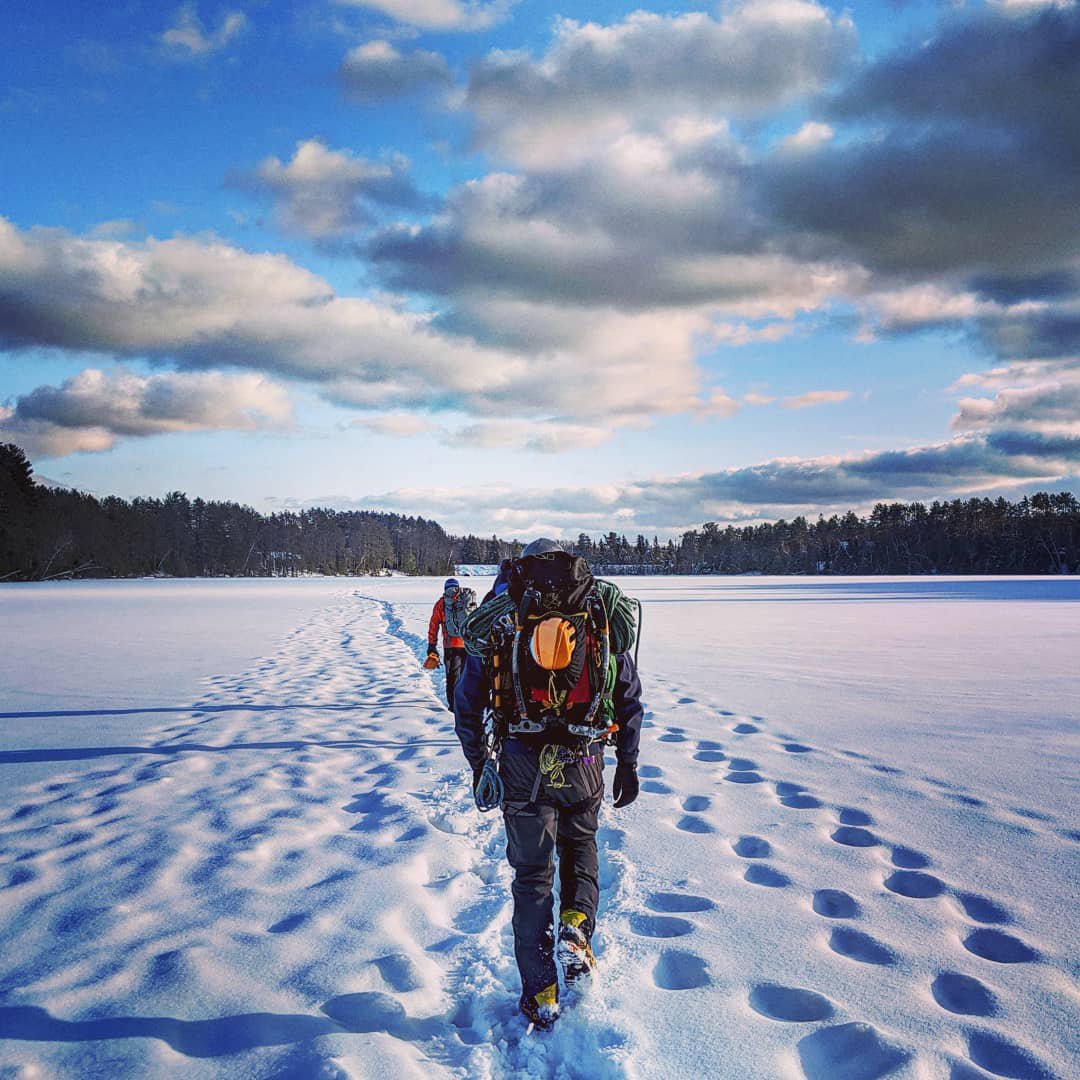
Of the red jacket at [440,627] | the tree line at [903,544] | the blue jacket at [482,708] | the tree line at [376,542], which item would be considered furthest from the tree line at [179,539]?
the blue jacket at [482,708]

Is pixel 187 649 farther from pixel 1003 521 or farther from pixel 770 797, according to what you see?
pixel 1003 521

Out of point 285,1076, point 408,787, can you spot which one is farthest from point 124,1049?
point 408,787

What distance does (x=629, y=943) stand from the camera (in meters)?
3.40

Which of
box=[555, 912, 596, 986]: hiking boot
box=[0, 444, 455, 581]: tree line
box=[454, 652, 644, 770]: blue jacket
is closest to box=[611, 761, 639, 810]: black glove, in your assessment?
box=[454, 652, 644, 770]: blue jacket

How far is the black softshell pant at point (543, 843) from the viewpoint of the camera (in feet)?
9.18

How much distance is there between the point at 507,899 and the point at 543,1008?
121 centimetres

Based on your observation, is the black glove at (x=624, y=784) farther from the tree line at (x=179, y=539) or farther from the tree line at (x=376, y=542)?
the tree line at (x=179, y=539)

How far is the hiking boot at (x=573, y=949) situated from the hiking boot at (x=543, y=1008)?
119 millimetres

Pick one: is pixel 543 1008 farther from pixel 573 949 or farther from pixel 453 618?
pixel 453 618

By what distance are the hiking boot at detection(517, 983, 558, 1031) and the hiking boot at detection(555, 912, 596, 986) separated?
119mm

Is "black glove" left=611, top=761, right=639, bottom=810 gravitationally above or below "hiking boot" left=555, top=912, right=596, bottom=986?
above

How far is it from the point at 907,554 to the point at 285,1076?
130059mm

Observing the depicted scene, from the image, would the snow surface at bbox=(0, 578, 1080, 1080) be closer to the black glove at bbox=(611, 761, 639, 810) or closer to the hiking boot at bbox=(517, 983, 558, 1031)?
the hiking boot at bbox=(517, 983, 558, 1031)

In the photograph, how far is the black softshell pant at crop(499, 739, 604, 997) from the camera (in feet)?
9.18
